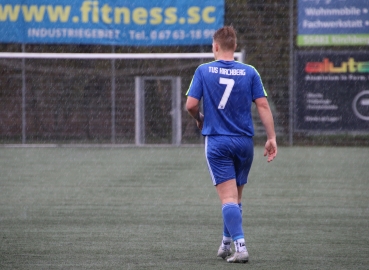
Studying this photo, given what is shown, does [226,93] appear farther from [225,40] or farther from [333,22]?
[333,22]

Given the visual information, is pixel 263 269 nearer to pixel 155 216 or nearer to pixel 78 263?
pixel 78 263

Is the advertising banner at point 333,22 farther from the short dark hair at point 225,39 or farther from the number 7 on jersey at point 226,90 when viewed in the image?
the number 7 on jersey at point 226,90

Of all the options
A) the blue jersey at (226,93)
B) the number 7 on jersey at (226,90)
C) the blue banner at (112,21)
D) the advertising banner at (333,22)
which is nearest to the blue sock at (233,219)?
the blue jersey at (226,93)

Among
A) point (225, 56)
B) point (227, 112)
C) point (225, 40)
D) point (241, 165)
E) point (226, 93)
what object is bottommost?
point (241, 165)

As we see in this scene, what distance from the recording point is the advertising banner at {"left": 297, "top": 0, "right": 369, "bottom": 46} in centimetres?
2070

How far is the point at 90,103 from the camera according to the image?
71.4 feet

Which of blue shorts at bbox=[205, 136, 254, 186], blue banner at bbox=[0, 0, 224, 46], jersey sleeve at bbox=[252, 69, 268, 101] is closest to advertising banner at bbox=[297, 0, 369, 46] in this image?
blue banner at bbox=[0, 0, 224, 46]

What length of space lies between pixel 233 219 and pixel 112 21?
15.2m

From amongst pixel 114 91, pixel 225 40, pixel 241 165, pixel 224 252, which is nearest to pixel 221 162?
pixel 241 165

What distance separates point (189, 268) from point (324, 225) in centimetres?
266

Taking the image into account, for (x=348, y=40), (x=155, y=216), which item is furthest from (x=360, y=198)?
(x=348, y=40)

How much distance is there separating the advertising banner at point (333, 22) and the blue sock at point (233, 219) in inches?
626

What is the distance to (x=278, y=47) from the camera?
72.6ft

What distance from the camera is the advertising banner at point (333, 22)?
20703mm
